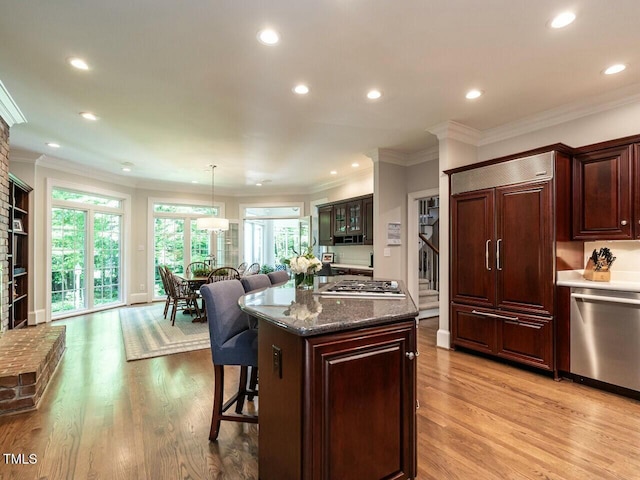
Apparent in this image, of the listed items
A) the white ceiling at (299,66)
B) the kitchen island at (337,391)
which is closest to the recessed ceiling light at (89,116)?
the white ceiling at (299,66)

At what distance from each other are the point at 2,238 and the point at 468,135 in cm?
549

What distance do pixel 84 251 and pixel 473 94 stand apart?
22.1 ft

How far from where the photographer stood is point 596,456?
1.90 metres

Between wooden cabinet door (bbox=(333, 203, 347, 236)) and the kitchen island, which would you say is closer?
the kitchen island

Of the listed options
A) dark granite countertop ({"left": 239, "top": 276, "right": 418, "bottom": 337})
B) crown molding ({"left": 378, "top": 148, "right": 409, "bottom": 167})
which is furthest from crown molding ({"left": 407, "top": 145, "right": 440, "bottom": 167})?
dark granite countertop ({"left": 239, "top": 276, "right": 418, "bottom": 337})

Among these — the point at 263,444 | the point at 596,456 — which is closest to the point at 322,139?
the point at 263,444

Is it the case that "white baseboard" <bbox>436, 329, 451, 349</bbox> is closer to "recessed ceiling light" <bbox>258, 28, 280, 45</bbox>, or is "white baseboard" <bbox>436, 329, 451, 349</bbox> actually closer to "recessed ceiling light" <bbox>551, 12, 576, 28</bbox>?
"recessed ceiling light" <bbox>551, 12, 576, 28</bbox>

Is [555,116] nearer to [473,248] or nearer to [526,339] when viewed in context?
[473,248]

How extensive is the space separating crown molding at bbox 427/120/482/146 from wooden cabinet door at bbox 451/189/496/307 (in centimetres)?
76

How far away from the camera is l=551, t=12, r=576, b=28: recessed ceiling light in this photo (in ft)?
6.63

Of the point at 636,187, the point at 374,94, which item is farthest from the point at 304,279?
the point at 636,187

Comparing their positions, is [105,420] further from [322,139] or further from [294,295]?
[322,139]

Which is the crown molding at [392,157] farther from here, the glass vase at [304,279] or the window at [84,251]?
the window at [84,251]

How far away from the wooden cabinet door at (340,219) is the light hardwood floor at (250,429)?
3.35 metres
